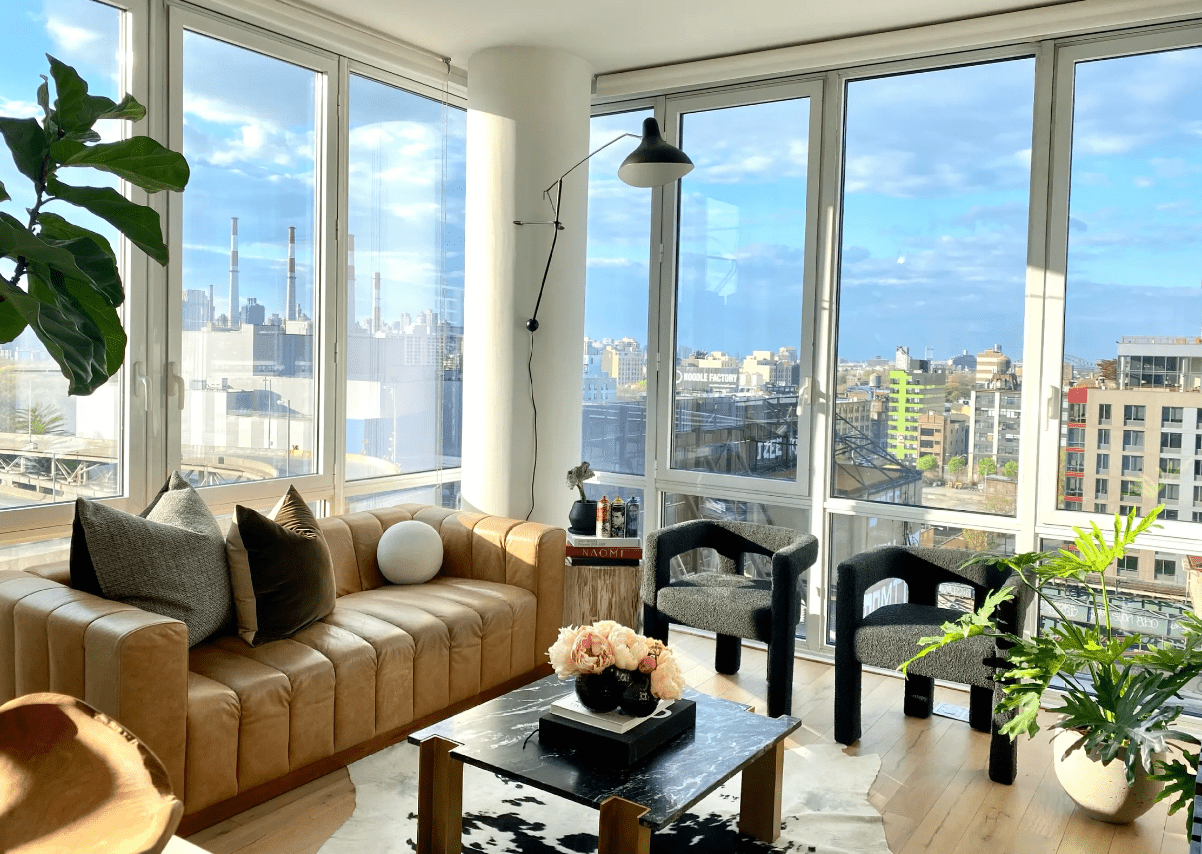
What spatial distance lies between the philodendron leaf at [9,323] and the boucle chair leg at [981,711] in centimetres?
353

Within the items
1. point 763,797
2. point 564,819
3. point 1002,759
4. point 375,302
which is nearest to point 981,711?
point 1002,759

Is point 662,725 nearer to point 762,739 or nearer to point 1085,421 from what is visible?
point 762,739

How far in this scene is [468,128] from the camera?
465 centimetres

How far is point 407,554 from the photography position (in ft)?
13.1

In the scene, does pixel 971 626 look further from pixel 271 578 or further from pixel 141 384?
pixel 141 384

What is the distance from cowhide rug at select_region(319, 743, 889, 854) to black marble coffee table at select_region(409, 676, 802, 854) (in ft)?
0.38

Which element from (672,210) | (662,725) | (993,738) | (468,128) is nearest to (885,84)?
(672,210)

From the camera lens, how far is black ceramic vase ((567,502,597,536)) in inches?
176

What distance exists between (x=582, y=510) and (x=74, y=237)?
128 inches

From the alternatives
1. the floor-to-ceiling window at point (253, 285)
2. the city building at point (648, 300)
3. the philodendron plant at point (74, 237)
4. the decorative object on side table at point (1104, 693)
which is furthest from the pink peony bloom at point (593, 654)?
the floor-to-ceiling window at point (253, 285)

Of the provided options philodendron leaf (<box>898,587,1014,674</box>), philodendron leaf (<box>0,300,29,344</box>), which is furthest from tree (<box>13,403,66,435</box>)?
philodendron leaf (<box>898,587,1014,674</box>)

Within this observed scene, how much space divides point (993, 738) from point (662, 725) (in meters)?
1.36

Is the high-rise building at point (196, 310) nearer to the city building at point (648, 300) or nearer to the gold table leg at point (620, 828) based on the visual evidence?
the city building at point (648, 300)

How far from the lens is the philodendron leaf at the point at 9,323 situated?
3.80ft
